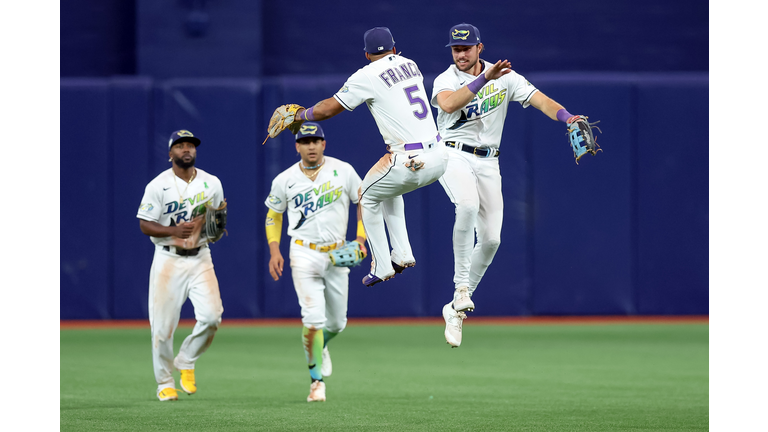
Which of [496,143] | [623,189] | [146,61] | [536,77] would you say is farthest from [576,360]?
[146,61]

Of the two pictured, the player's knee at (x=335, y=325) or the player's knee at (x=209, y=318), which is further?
the player's knee at (x=335, y=325)

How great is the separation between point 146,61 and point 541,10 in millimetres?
6195

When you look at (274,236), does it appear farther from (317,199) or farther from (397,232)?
(397,232)

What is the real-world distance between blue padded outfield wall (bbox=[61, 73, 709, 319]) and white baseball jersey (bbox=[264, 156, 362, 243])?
5020 mm

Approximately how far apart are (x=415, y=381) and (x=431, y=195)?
436 cm

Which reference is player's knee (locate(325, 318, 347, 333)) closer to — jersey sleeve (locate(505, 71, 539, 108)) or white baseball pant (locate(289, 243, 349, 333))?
white baseball pant (locate(289, 243, 349, 333))

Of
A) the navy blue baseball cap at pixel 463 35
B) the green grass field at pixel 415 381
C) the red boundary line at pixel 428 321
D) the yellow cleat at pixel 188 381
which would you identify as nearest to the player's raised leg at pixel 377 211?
the navy blue baseball cap at pixel 463 35

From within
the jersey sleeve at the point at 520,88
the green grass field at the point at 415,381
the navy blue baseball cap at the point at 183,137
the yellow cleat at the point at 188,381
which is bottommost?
the green grass field at the point at 415,381

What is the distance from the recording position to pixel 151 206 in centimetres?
855

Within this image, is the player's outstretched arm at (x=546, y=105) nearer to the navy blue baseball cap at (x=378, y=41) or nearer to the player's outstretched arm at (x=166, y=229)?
the navy blue baseball cap at (x=378, y=41)

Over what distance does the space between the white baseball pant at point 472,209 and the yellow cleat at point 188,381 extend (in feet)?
11.6

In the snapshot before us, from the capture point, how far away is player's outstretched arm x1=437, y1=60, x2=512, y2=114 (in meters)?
5.34

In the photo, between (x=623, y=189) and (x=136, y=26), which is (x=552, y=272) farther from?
(x=136, y=26)

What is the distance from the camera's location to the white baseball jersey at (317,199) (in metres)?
8.81
